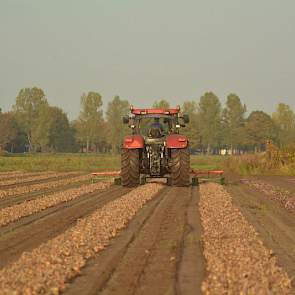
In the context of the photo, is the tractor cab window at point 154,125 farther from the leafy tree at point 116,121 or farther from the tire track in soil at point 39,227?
the leafy tree at point 116,121

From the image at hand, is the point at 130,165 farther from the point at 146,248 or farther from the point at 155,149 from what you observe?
the point at 146,248

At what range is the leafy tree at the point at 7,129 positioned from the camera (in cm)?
7838

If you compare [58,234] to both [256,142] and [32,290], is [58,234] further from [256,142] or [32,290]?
[256,142]

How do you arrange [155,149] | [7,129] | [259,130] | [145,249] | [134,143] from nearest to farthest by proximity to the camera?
1. [145,249]
2. [134,143]
3. [155,149]
4. [7,129]
5. [259,130]

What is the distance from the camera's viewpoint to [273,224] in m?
8.70

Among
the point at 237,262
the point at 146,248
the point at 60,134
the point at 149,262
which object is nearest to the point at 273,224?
the point at 146,248

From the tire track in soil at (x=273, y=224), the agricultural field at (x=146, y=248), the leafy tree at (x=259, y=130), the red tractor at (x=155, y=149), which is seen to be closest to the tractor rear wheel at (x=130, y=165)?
the red tractor at (x=155, y=149)

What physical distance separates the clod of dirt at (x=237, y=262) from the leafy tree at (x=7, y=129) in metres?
73.4

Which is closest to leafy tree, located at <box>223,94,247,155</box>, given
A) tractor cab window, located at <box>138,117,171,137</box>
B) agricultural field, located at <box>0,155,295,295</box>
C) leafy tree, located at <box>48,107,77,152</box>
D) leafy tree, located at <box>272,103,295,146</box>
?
leafy tree, located at <box>272,103,295,146</box>

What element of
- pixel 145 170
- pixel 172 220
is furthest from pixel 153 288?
pixel 145 170

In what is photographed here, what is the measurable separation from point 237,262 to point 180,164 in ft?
30.5

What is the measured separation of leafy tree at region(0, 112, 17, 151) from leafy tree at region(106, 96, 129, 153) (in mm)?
14931

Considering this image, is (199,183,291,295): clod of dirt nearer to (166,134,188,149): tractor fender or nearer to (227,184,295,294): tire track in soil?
(227,184,295,294): tire track in soil

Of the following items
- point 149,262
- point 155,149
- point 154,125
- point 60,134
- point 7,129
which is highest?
point 7,129
